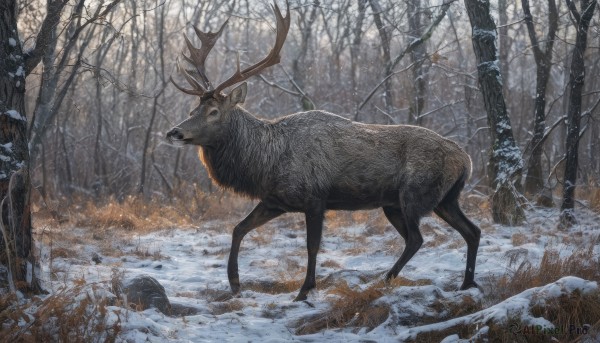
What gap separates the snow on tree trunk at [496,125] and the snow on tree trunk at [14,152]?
229 inches

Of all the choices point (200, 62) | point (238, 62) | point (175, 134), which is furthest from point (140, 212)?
point (238, 62)

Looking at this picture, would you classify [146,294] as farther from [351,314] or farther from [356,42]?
[356,42]

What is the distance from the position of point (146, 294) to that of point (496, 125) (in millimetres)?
5338

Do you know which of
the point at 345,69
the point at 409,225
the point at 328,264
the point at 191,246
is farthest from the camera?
the point at 345,69

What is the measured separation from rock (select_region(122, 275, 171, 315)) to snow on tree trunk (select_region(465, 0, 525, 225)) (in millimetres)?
4854

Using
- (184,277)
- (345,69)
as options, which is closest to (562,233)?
(184,277)

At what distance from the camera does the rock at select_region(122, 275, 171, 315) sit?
563 centimetres

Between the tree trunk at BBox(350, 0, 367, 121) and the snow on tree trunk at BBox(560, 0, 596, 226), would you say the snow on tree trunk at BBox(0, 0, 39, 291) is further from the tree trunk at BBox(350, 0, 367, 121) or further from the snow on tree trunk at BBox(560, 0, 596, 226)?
the tree trunk at BBox(350, 0, 367, 121)

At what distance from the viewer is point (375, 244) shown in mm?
8688

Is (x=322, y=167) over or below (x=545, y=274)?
over

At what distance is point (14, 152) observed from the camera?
5176mm

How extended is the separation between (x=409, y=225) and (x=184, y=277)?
2.33m

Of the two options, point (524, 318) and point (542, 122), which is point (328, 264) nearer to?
point (524, 318)

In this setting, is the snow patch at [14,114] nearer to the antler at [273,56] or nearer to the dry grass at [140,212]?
the antler at [273,56]
